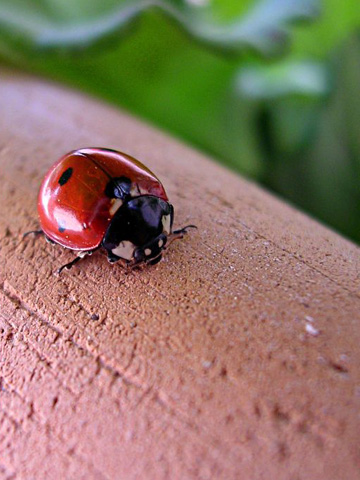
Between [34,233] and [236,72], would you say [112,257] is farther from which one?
[236,72]

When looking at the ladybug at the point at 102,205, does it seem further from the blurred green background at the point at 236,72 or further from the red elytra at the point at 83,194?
the blurred green background at the point at 236,72

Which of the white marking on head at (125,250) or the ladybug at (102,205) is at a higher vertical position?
the ladybug at (102,205)

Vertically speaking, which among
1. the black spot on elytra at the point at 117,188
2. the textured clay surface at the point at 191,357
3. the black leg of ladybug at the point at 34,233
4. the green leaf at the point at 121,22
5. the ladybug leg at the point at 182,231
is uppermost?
the green leaf at the point at 121,22

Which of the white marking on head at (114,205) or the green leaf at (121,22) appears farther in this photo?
the green leaf at (121,22)

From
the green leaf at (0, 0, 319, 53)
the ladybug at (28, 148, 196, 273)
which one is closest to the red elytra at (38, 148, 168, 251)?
the ladybug at (28, 148, 196, 273)

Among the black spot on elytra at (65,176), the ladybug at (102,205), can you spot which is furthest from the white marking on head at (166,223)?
the black spot on elytra at (65,176)

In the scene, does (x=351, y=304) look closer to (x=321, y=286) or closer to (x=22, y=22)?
(x=321, y=286)

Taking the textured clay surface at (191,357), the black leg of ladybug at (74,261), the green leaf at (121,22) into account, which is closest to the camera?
the textured clay surface at (191,357)

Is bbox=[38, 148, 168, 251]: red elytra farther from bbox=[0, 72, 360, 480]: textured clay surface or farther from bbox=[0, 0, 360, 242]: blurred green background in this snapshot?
bbox=[0, 0, 360, 242]: blurred green background
